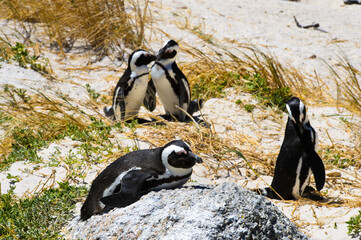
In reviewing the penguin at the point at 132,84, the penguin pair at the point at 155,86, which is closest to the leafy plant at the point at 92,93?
the penguin pair at the point at 155,86

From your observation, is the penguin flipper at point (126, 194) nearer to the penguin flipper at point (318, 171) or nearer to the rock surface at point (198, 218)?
the rock surface at point (198, 218)

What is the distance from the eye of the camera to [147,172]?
246 cm

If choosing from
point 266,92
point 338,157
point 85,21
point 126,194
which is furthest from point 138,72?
point 126,194

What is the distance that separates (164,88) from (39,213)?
2727 millimetres

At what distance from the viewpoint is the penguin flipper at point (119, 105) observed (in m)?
4.93

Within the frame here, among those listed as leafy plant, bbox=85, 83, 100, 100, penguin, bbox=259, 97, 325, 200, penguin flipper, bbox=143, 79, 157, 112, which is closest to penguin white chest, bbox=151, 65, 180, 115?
penguin flipper, bbox=143, 79, 157, 112

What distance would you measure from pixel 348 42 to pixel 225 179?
4.86 metres

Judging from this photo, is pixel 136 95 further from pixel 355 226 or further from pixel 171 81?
pixel 355 226

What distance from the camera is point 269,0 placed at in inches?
373

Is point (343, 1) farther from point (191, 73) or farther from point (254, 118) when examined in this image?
point (254, 118)

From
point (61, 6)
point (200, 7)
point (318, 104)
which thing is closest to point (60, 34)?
point (61, 6)

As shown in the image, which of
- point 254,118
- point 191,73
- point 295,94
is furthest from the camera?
point 191,73

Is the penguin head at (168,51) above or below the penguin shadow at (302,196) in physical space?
above

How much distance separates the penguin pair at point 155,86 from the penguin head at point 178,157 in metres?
2.42
